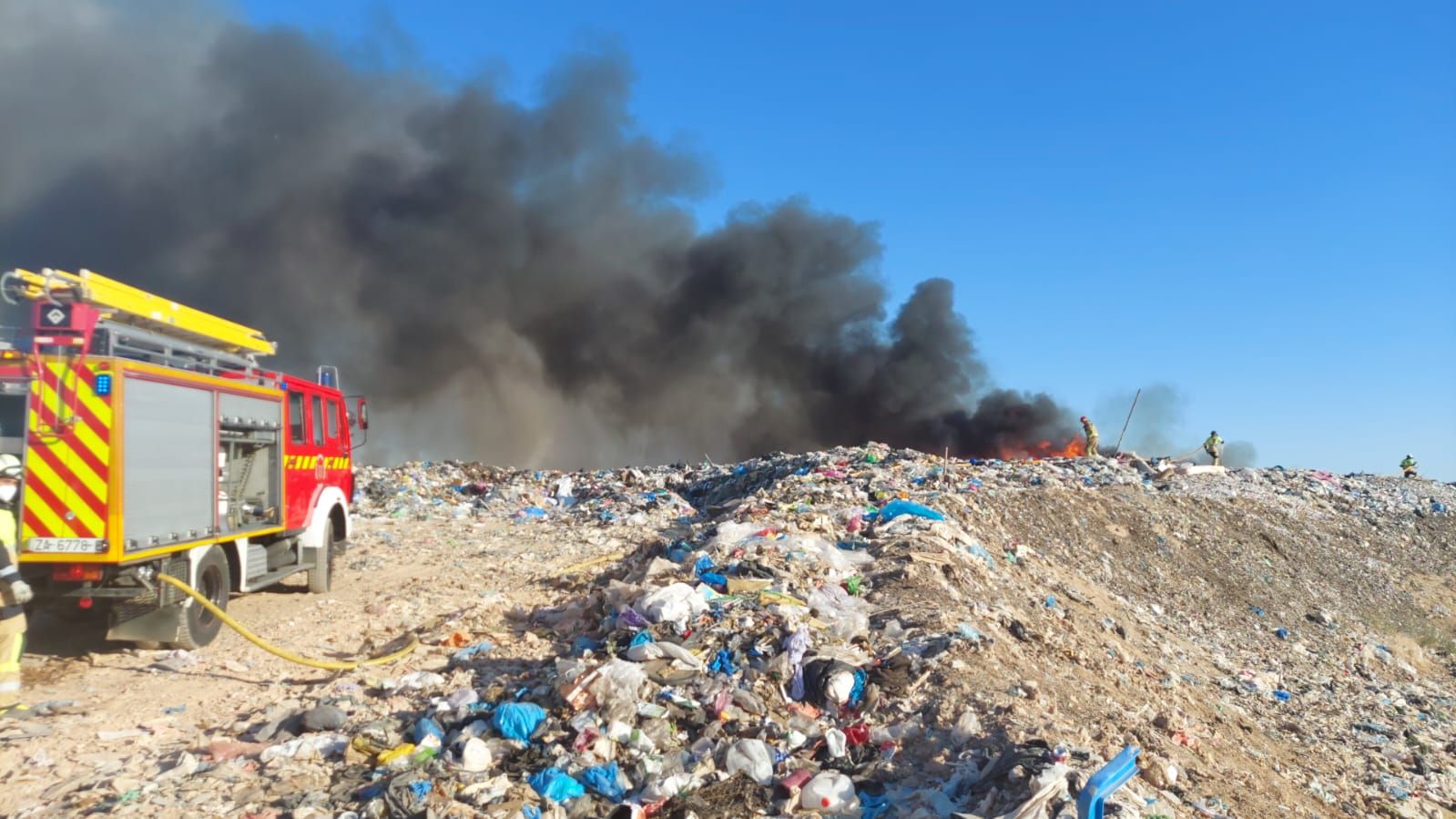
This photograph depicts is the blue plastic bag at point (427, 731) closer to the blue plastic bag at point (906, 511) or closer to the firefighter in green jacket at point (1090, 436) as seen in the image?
the blue plastic bag at point (906, 511)

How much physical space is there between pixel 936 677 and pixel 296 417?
7154 mm

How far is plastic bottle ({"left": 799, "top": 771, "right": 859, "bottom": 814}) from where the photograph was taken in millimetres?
4211

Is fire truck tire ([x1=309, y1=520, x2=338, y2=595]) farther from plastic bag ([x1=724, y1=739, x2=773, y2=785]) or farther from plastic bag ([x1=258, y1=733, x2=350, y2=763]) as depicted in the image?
plastic bag ([x1=724, y1=739, x2=773, y2=785])

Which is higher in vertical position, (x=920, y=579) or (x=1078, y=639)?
(x=920, y=579)

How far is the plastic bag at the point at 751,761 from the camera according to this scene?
4.45 meters

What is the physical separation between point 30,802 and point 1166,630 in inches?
411

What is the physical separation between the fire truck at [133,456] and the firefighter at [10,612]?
1.19 ft

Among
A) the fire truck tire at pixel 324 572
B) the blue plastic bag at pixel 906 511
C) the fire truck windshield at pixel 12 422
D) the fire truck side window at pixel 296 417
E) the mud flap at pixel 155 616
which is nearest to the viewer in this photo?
the fire truck windshield at pixel 12 422

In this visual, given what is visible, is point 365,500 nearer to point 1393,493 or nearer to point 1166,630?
point 1166,630

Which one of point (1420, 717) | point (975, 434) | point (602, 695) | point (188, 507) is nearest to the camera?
point (602, 695)

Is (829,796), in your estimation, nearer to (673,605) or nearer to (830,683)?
(830,683)

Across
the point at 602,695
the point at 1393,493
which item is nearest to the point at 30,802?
the point at 602,695

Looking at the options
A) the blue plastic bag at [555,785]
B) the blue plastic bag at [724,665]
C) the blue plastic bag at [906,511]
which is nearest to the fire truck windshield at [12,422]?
the blue plastic bag at [555,785]

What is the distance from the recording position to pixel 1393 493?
1762cm
